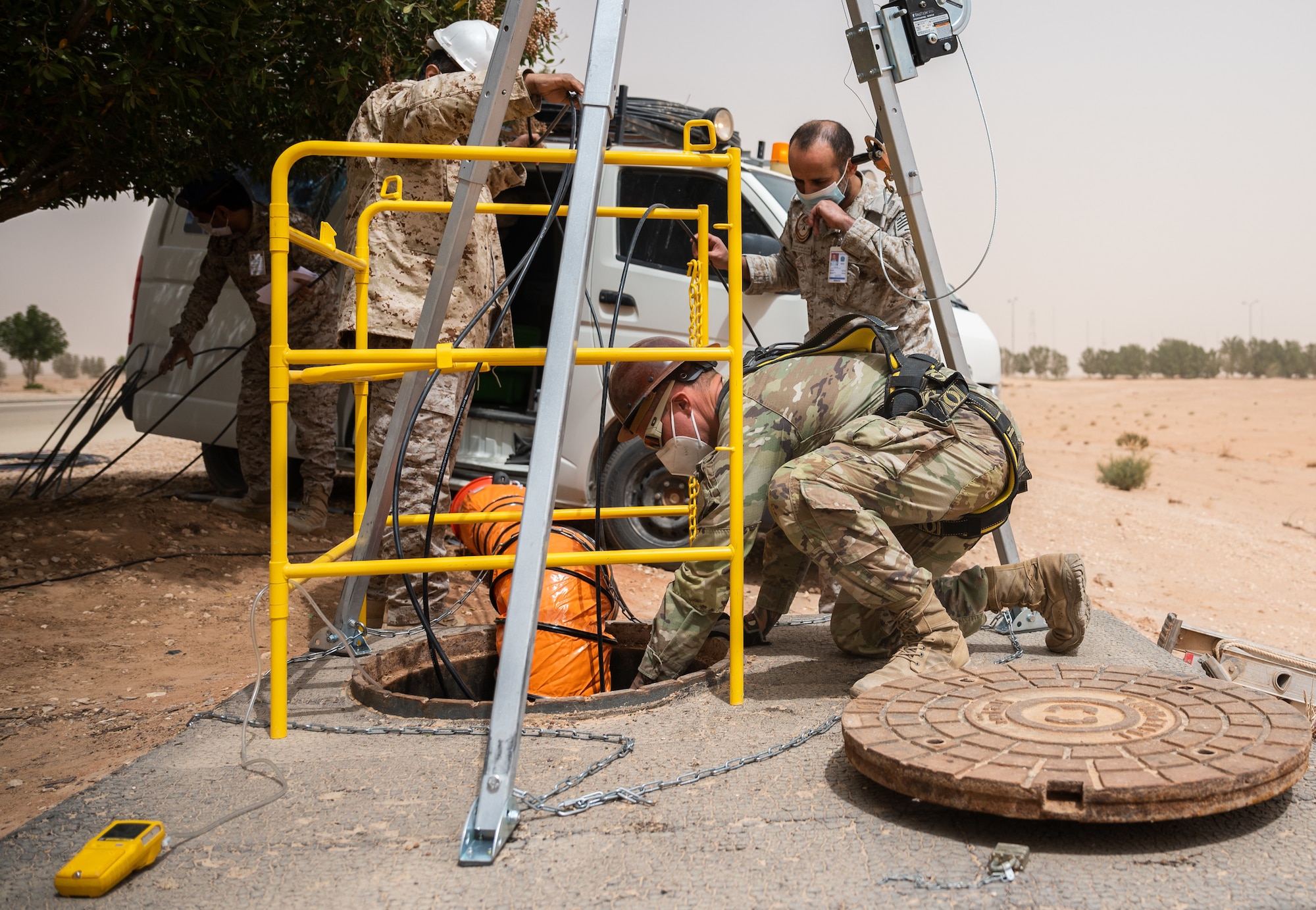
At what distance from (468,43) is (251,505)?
412cm

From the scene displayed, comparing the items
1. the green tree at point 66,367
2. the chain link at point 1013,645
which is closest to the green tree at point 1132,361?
the chain link at point 1013,645

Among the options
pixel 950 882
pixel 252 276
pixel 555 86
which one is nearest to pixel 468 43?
pixel 555 86

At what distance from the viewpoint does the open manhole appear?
2.75 metres

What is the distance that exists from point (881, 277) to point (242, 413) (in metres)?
4.41

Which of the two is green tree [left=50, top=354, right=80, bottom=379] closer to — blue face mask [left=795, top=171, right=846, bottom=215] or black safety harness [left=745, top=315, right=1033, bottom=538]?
blue face mask [left=795, top=171, right=846, bottom=215]

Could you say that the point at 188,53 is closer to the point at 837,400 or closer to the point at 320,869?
the point at 837,400

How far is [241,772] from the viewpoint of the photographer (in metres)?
2.30

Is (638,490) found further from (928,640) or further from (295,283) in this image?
(928,640)

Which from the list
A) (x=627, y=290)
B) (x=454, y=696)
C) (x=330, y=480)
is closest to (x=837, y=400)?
(x=454, y=696)

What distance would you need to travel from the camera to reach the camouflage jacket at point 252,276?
6.30 meters

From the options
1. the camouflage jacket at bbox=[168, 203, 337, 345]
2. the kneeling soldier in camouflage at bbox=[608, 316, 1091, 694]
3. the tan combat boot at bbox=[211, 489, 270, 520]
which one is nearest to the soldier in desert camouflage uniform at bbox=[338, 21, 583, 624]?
the kneeling soldier in camouflage at bbox=[608, 316, 1091, 694]

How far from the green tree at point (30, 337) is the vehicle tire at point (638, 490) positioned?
Answer: 39489 millimetres

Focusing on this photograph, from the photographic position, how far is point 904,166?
3662mm

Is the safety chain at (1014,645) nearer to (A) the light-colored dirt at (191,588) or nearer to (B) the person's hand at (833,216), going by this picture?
(B) the person's hand at (833,216)
